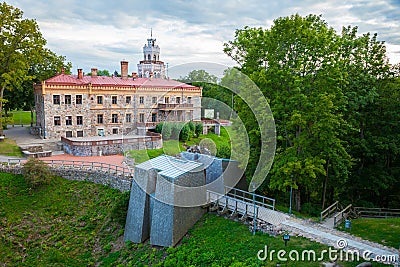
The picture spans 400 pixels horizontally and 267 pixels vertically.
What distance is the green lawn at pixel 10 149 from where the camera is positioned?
76.6ft

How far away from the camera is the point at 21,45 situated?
27.4 m

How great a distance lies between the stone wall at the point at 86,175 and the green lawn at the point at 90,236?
0.40m

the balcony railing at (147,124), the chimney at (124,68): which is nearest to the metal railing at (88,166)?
the balcony railing at (147,124)

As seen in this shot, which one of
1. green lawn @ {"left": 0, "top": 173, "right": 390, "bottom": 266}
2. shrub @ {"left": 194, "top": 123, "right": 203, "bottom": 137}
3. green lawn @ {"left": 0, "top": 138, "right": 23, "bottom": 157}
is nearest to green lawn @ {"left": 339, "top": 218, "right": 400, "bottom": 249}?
green lawn @ {"left": 0, "top": 173, "right": 390, "bottom": 266}

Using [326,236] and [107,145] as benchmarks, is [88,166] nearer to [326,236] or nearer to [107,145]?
[107,145]

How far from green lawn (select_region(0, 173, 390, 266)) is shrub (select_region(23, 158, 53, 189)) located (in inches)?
16.1

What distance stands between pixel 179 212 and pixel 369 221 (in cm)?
859

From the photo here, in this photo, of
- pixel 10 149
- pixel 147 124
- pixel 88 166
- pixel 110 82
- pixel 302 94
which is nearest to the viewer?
pixel 302 94

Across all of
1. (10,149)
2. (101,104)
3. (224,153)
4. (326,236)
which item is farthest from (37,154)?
(326,236)

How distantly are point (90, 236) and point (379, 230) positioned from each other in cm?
1257

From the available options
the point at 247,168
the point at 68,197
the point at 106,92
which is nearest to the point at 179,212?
the point at 247,168

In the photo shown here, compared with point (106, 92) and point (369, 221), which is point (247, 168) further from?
point (106, 92)

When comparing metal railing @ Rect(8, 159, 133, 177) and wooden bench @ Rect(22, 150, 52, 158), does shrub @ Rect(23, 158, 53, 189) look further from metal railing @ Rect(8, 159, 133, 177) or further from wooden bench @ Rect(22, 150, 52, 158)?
wooden bench @ Rect(22, 150, 52, 158)

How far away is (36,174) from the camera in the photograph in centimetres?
→ 1828
